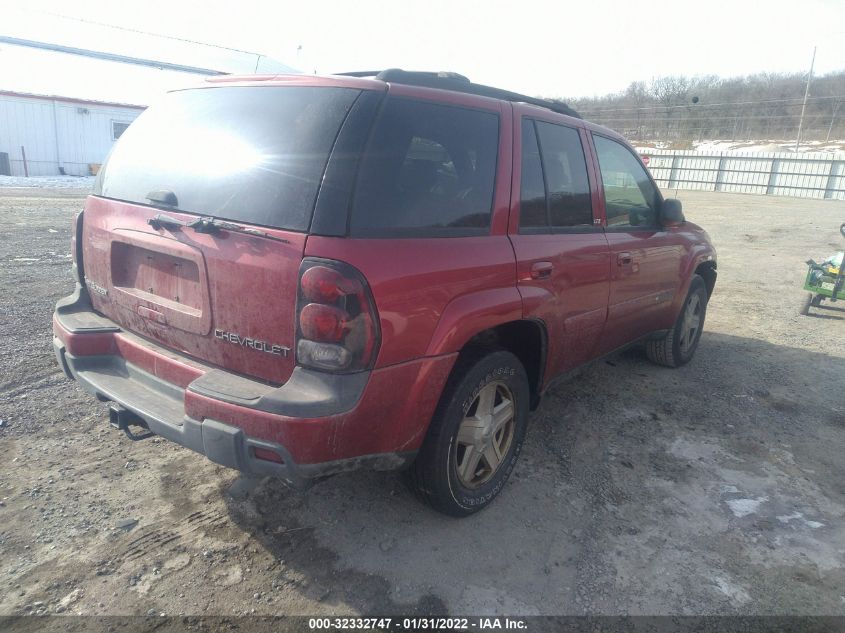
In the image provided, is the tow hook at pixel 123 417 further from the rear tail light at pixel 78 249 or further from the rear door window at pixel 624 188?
the rear door window at pixel 624 188

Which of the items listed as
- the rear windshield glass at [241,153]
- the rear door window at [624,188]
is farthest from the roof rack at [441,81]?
the rear door window at [624,188]

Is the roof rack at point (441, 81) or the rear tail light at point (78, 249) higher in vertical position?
the roof rack at point (441, 81)

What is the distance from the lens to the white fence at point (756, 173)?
31250mm

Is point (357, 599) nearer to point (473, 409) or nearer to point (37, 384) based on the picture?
point (473, 409)

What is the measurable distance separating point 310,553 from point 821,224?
67.4ft

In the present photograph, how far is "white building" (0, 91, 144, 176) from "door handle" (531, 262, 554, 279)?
28.9 meters

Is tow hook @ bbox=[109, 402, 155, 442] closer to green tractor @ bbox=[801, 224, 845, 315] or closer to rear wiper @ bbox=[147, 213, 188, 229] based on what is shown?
Answer: rear wiper @ bbox=[147, 213, 188, 229]

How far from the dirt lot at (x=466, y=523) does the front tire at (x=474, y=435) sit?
0.18 m

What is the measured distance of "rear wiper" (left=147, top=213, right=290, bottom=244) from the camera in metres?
2.24

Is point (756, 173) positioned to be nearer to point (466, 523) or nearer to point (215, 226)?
point (466, 523)

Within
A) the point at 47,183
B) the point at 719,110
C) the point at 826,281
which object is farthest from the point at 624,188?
the point at 719,110

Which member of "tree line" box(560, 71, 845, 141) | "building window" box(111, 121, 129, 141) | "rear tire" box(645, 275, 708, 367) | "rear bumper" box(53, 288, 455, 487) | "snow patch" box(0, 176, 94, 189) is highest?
"tree line" box(560, 71, 845, 141)

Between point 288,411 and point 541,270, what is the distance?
1.55 m

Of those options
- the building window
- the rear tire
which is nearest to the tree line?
the building window
